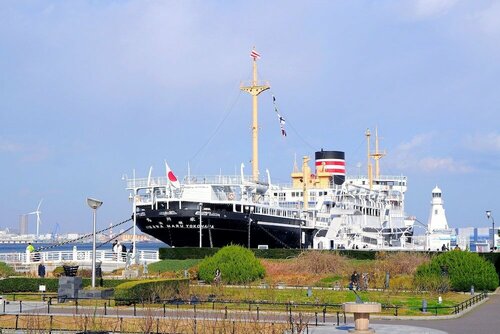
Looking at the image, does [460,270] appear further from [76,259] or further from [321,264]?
[76,259]

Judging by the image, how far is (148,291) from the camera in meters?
33.6

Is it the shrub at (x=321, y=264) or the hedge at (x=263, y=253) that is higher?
the hedge at (x=263, y=253)

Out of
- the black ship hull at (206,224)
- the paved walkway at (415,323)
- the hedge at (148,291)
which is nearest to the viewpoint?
the paved walkway at (415,323)

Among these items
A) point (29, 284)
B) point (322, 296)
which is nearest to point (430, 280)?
point (322, 296)

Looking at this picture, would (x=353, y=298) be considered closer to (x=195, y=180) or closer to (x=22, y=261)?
(x=22, y=261)

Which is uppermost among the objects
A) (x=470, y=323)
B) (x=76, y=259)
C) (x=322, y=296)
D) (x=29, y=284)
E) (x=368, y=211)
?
(x=368, y=211)

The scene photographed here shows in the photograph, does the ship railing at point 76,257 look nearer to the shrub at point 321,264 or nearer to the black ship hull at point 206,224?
the black ship hull at point 206,224

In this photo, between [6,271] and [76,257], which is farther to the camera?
[76,257]

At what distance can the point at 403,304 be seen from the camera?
33938mm

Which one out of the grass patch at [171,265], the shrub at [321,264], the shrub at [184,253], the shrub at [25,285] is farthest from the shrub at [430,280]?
the shrub at [184,253]

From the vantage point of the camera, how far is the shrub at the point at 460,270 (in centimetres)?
4225

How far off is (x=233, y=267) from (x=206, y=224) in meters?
25.5

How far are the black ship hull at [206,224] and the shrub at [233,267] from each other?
22251 millimetres

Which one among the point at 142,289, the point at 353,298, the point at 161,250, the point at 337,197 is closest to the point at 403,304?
the point at 353,298
